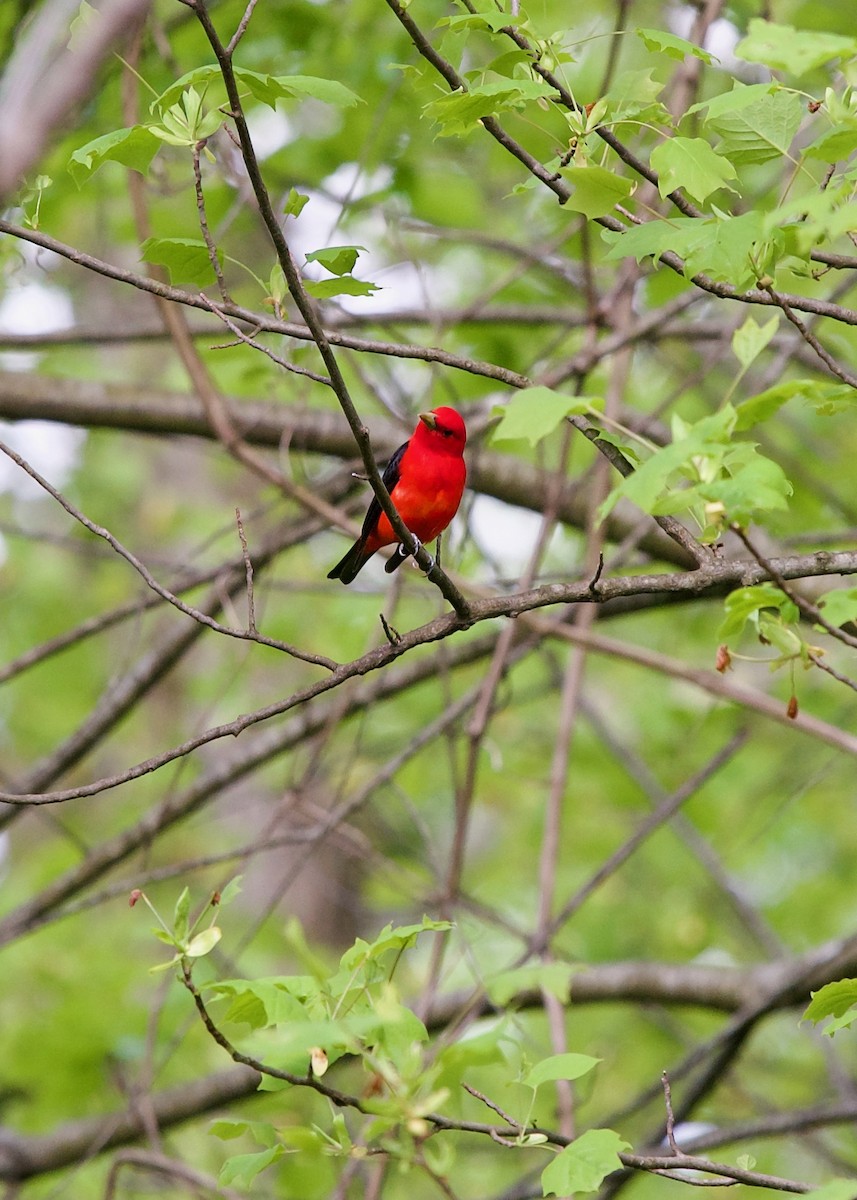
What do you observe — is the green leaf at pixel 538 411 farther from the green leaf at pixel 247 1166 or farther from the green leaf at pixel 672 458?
the green leaf at pixel 247 1166

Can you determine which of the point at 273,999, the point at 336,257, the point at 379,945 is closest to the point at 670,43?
the point at 336,257

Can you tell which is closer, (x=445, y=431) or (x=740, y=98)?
(x=740, y=98)

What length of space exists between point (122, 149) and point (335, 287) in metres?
0.42

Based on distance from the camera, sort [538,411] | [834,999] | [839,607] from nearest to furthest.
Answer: [538,411]
[839,607]
[834,999]

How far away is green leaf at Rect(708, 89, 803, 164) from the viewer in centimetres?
216

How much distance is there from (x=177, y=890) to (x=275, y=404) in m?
5.74

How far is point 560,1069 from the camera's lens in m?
1.97

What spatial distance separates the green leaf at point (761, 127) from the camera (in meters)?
2.16

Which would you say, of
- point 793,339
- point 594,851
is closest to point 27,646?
point 594,851

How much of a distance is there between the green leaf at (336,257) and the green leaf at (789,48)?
748mm

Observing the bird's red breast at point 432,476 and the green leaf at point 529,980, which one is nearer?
the green leaf at point 529,980

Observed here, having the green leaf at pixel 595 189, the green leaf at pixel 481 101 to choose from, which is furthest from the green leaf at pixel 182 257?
the green leaf at pixel 595 189

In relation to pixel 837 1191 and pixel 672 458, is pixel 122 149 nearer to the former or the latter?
pixel 672 458

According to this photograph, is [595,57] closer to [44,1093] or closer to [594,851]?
[594,851]
